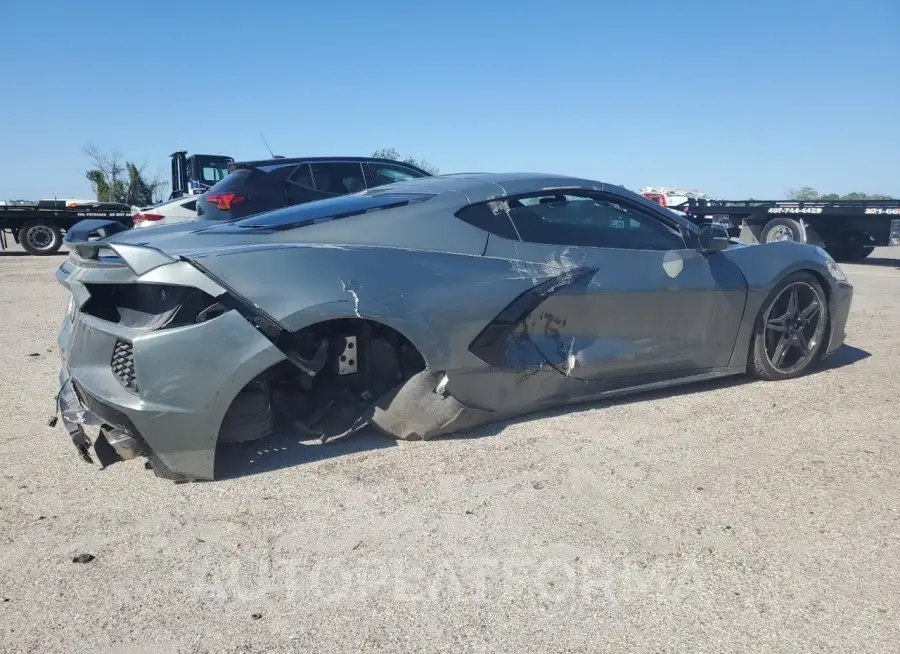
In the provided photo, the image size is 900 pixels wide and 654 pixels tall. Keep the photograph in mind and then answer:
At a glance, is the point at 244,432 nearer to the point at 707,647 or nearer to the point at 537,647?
the point at 537,647

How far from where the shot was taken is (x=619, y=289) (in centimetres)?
395

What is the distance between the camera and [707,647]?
2061 mm

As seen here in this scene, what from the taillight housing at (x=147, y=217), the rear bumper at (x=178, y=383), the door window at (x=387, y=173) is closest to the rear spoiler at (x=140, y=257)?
the rear bumper at (x=178, y=383)

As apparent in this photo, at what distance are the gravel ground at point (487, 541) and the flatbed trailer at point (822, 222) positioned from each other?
10582 millimetres

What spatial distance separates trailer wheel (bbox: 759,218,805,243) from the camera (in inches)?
558

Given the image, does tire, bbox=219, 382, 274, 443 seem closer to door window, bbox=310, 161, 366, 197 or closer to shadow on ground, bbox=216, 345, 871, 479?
shadow on ground, bbox=216, 345, 871, 479

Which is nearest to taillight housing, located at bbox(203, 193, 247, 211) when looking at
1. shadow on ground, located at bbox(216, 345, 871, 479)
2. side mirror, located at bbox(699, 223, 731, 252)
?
shadow on ground, located at bbox(216, 345, 871, 479)

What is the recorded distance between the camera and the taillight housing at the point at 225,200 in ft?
28.3

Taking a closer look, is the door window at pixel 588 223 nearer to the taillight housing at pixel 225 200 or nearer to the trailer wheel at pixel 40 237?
the taillight housing at pixel 225 200

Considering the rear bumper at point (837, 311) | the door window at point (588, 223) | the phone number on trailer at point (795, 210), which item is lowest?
the rear bumper at point (837, 311)

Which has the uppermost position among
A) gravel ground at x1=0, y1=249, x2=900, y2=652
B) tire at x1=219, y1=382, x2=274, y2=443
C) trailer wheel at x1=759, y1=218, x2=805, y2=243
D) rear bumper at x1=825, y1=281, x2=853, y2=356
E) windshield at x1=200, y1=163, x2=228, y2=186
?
windshield at x1=200, y1=163, x2=228, y2=186

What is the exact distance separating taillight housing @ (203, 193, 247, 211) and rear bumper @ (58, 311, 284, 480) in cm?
580

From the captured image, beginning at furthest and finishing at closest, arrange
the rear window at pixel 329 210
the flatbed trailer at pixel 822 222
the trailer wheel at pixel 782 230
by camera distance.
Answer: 1. the trailer wheel at pixel 782 230
2. the flatbed trailer at pixel 822 222
3. the rear window at pixel 329 210

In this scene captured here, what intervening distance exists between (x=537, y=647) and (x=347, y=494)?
4.01 feet
